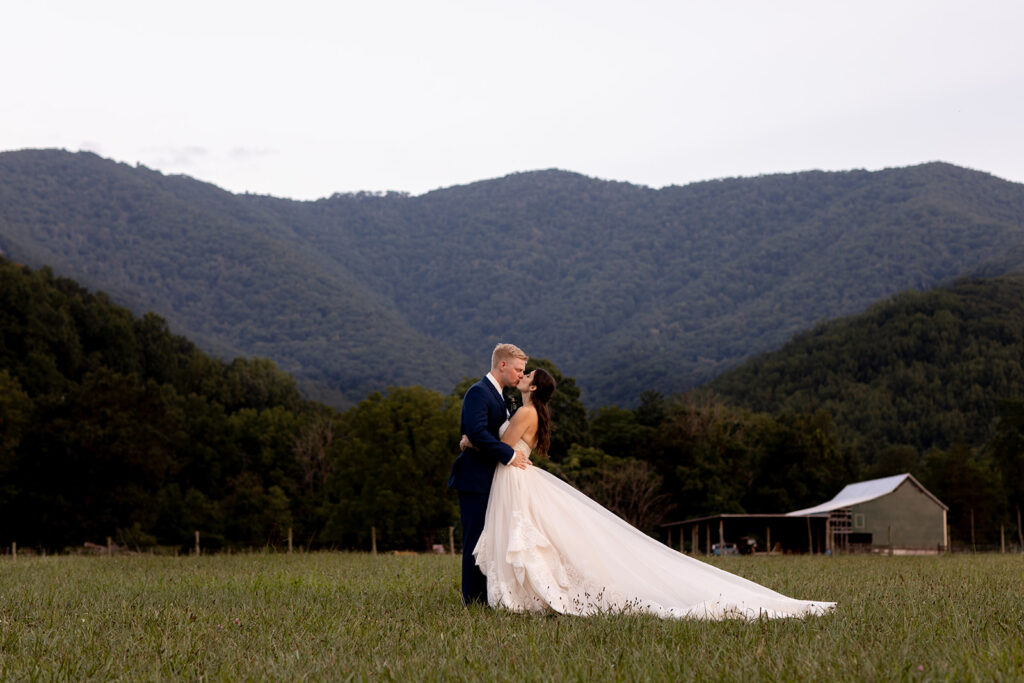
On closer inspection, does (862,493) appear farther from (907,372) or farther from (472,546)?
(907,372)

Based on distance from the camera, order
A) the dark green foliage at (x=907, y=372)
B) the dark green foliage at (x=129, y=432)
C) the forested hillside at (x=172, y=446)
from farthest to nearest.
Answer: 1. the dark green foliage at (x=907, y=372)
2. the forested hillside at (x=172, y=446)
3. the dark green foliage at (x=129, y=432)

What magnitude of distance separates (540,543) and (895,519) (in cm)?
6356

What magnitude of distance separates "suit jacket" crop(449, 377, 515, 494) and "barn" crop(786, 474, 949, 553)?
197 feet

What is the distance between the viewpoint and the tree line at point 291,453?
52688mm

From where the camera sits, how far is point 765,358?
144875 millimetres

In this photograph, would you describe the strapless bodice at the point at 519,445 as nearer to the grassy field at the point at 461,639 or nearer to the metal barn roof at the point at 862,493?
the grassy field at the point at 461,639

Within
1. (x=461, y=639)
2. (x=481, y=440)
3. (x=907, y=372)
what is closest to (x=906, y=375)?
(x=907, y=372)

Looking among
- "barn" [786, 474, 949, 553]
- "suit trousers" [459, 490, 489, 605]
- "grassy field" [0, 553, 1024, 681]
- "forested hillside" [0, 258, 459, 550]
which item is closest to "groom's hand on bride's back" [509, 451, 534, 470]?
"suit trousers" [459, 490, 489, 605]

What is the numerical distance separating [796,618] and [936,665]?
9.88 ft

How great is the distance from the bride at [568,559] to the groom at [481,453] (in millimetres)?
129

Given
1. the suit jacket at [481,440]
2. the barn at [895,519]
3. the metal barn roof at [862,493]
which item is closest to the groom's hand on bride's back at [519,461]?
the suit jacket at [481,440]

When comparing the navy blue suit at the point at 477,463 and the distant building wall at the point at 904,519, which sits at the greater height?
the navy blue suit at the point at 477,463

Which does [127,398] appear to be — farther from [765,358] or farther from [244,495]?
[765,358]

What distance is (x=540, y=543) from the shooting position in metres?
10.0
